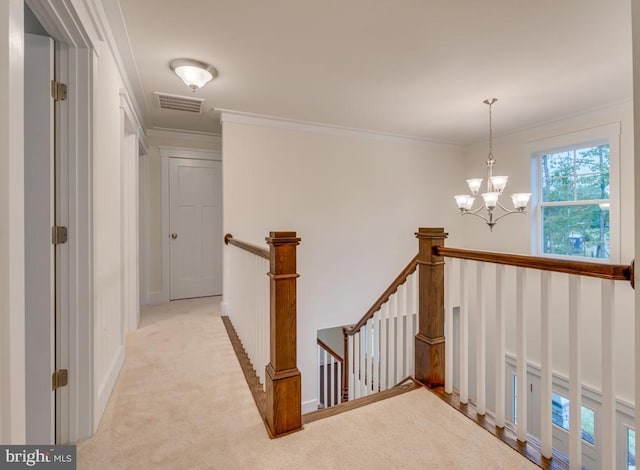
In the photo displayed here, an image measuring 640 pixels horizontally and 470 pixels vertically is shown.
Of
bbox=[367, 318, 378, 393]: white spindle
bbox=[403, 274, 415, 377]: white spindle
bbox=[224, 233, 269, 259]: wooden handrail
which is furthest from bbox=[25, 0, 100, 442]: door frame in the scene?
bbox=[367, 318, 378, 393]: white spindle

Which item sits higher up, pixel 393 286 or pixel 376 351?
pixel 393 286

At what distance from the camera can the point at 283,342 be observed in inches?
61.3

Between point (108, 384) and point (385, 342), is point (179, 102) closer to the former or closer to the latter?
point (108, 384)

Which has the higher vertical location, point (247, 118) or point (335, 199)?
point (247, 118)

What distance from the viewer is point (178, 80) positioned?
2.75m

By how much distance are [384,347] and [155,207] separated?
11.2 feet

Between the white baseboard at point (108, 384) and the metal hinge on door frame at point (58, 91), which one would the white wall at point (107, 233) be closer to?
the white baseboard at point (108, 384)

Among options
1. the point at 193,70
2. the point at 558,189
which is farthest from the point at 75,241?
the point at 558,189

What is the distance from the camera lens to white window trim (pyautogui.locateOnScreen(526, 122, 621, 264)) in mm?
3195

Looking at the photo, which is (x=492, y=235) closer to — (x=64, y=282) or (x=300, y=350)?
(x=300, y=350)

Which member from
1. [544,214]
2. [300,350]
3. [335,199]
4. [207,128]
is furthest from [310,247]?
[544,214]

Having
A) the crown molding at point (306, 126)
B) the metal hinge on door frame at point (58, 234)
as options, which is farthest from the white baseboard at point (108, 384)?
the crown molding at point (306, 126)

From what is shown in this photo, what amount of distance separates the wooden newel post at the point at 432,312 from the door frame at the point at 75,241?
1863 mm

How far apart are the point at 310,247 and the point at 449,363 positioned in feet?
7.49
